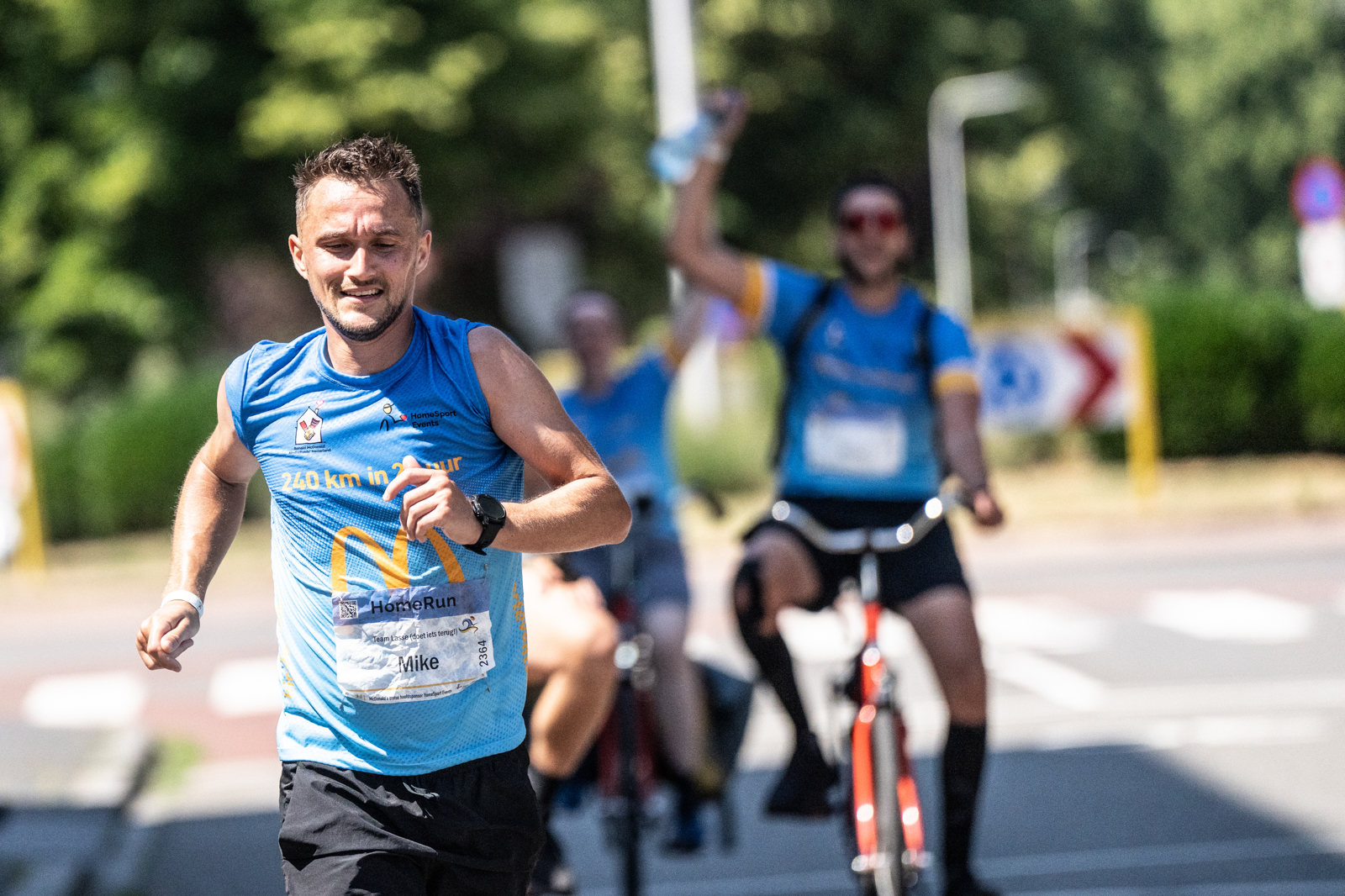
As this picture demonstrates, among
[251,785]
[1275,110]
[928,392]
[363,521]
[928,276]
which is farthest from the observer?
[1275,110]

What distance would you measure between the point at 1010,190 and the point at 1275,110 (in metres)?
35.2

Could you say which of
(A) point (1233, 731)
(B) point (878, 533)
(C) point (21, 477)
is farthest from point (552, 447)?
(C) point (21, 477)

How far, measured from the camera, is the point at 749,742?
9609 mm

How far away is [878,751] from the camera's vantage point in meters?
5.23

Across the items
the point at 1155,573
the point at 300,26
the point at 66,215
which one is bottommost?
the point at 1155,573

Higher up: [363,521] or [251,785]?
[363,521]

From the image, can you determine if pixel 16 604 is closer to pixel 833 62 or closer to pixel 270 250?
pixel 270 250

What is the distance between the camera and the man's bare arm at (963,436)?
17.2ft

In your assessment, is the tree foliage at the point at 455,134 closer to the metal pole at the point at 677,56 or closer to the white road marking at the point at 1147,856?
the metal pole at the point at 677,56

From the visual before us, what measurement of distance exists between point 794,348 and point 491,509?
2518mm

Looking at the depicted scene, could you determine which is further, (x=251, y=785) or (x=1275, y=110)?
(x=1275, y=110)

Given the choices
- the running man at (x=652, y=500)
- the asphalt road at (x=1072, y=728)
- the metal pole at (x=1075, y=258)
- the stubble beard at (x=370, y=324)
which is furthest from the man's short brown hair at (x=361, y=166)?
the metal pole at (x=1075, y=258)

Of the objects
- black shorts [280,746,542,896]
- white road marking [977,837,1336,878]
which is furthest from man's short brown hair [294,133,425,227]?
white road marking [977,837,1336,878]

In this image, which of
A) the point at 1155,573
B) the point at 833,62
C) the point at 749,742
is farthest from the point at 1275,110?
the point at 749,742
